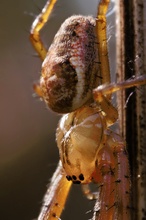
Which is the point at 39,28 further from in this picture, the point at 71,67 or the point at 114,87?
the point at 114,87

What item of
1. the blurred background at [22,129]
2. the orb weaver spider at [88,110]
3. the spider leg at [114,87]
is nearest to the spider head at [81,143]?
the orb weaver spider at [88,110]

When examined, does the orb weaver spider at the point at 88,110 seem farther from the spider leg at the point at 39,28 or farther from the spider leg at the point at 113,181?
the spider leg at the point at 39,28

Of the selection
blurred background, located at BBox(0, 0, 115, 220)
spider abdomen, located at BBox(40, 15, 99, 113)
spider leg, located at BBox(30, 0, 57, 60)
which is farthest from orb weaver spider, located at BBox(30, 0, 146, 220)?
blurred background, located at BBox(0, 0, 115, 220)

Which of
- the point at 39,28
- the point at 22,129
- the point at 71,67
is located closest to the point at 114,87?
the point at 71,67

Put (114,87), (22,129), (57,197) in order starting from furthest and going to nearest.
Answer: (22,129) < (57,197) < (114,87)

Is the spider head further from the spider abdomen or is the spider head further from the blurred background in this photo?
the blurred background

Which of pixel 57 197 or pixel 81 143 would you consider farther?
pixel 57 197

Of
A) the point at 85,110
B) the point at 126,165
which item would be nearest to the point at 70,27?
the point at 85,110
